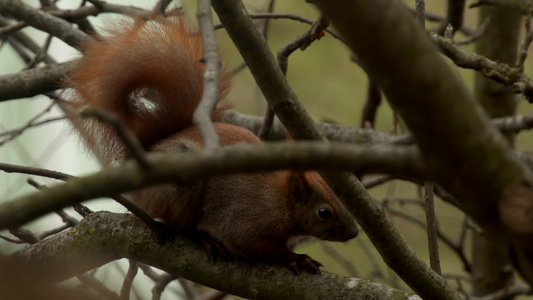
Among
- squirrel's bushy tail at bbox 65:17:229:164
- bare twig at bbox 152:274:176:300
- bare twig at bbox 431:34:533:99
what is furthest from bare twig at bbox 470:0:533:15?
bare twig at bbox 152:274:176:300

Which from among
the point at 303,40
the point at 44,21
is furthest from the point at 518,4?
the point at 44,21

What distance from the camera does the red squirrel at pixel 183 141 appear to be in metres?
2.67

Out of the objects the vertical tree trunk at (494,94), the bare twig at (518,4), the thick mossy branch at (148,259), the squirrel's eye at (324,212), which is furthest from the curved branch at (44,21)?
the vertical tree trunk at (494,94)

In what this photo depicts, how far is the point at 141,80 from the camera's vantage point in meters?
2.67

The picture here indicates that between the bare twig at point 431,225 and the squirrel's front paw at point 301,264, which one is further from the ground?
the bare twig at point 431,225

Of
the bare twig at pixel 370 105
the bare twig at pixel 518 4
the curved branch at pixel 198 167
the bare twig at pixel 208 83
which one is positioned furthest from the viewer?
the bare twig at pixel 370 105

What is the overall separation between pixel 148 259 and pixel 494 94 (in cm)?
230

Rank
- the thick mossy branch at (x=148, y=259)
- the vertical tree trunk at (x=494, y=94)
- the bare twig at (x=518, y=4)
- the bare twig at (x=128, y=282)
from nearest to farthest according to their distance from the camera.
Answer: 1. the thick mossy branch at (x=148, y=259)
2. the bare twig at (x=128, y=282)
3. the bare twig at (x=518, y=4)
4. the vertical tree trunk at (x=494, y=94)

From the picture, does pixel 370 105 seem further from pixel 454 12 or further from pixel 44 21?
pixel 44 21

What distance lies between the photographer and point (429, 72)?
3.52 feet

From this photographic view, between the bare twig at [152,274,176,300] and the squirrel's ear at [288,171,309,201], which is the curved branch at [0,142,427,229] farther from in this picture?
the squirrel's ear at [288,171,309,201]

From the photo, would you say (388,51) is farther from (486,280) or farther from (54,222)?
(54,222)

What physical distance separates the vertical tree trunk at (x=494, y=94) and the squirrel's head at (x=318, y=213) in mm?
1059

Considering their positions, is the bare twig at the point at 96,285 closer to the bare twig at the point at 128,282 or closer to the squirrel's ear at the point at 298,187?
the bare twig at the point at 128,282
